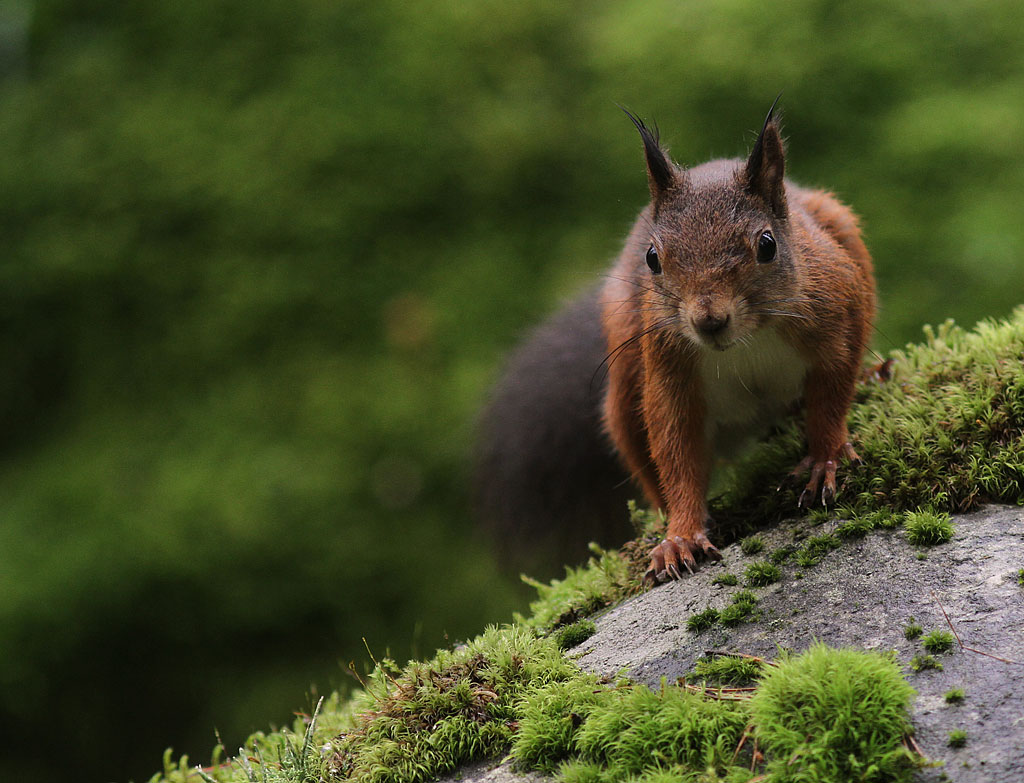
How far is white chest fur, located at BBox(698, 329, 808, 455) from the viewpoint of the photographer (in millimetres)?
2828

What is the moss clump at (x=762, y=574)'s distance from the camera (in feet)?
8.06

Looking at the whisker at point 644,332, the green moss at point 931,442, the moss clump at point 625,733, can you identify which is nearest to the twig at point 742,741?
the moss clump at point 625,733

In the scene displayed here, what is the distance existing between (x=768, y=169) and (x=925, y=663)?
1.43m

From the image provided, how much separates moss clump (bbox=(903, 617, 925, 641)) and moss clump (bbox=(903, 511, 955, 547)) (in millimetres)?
359

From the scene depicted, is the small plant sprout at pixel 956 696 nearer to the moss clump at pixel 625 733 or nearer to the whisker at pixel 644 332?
the moss clump at pixel 625 733

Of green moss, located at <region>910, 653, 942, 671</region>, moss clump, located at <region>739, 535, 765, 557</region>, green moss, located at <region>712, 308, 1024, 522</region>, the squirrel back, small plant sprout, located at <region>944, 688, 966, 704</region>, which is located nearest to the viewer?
small plant sprout, located at <region>944, 688, 966, 704</region>

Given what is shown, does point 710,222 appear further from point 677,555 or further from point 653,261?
point 677,555

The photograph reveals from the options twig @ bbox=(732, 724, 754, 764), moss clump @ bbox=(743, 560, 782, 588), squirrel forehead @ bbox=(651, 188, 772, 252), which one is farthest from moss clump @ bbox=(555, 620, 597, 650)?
squirrel forehead @ bbox=(651, 188, 772, 252)

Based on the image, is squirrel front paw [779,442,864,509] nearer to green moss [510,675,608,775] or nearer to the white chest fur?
the white chest fur

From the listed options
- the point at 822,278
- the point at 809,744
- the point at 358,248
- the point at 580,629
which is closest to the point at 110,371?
the point at 358,248

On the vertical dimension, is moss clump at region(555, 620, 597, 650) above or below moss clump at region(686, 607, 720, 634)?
above

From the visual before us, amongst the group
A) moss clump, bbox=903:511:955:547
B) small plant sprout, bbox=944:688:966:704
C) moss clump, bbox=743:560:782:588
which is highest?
moss clump, bbox=743:560:782:588

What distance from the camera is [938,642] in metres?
2.01

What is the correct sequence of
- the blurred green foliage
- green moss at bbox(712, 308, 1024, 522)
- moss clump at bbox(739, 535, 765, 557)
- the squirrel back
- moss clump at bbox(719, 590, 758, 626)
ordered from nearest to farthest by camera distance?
moss clump at bbox(719, 590, 758, 626), green moss at bbox(712, 308, 1024, 522), moss clump at bbox(739, 535, 765, 557), the squirrel back, the blurred green foliage
